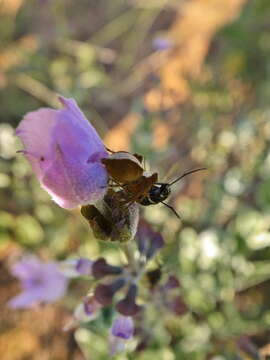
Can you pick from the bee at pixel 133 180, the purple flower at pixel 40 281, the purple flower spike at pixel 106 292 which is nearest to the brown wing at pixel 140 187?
the bee at pixel 133 180

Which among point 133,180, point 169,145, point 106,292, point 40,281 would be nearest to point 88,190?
point 133,180

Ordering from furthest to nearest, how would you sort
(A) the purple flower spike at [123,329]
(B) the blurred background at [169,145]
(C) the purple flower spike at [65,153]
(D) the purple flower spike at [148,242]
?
(B) the blurred background at [169,145]
(D) the purple flower spike at [148,242]
(A) the purple flower spike at [123,329]
(C) the purple flower spike at [65,153]

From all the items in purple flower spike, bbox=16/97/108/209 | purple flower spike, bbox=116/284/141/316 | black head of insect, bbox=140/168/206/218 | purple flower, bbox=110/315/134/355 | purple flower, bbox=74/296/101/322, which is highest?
purple flower spike, bbox=16/97/108/209

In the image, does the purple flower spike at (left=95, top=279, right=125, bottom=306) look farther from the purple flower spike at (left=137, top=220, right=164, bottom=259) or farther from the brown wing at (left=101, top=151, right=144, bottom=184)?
the brown wing at (left=101, top=151, right=144, bottom=184)

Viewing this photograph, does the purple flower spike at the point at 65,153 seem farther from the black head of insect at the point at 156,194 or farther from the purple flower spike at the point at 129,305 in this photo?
the purple flower spike at the point at 129,305

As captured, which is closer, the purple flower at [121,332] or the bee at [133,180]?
the bee at [133,180]

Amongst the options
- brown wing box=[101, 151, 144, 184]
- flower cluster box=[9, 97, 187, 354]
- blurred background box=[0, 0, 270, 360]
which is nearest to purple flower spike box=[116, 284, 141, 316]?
flower cluster box=[9, 97, 187, 354]

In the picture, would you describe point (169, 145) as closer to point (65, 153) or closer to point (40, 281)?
point (40, 281)
